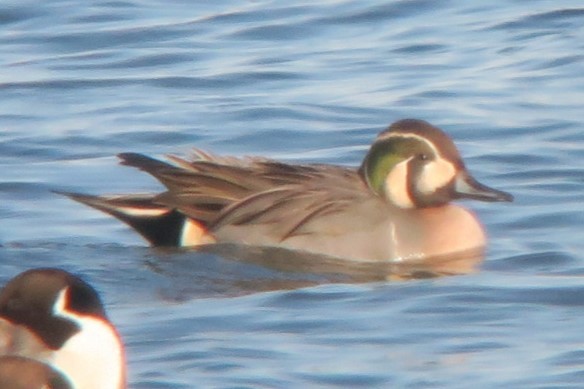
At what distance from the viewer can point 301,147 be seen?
12281 millimetres

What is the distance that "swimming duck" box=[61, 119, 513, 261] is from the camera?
10219 millimetres

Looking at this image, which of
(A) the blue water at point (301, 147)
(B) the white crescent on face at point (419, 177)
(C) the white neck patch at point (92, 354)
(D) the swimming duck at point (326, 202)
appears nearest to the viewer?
(C) the white neck patch at point (92, 354)

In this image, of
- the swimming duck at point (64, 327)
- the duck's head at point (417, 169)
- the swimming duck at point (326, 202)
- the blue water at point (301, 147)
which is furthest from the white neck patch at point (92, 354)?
the duck's head at point (417, 169)

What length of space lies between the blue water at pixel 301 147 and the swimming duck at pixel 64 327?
1011 millimetres

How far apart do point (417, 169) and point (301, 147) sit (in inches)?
77.7

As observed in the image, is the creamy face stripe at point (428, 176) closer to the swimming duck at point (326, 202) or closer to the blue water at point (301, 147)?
the swimming duck at point (326, 202)

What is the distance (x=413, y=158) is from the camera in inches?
408

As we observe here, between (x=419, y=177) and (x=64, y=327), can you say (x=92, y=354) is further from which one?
(x=419, y=177)

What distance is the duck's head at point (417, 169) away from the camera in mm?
10305

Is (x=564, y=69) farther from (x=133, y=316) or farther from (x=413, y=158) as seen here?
(x=133, y=316)

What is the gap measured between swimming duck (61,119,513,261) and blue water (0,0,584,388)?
0.22 m

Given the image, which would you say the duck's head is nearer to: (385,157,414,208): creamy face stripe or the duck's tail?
(385,157,414,208): creamy face stripe

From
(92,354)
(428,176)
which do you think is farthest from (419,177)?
(92,354)

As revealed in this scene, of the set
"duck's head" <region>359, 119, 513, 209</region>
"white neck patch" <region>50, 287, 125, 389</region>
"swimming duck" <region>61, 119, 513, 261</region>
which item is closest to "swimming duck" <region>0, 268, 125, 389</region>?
"white neck patch" <region>50, 287, 125, 389</region>
